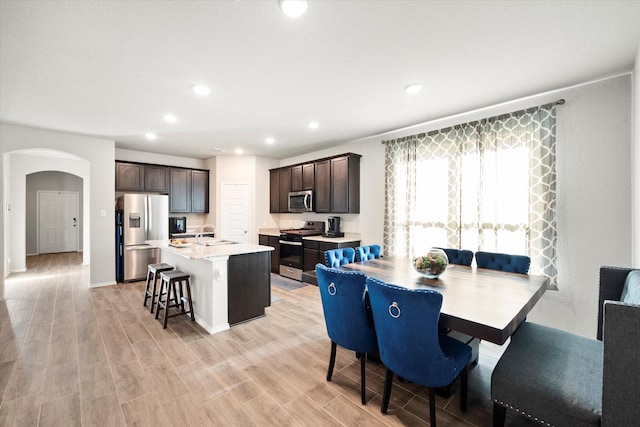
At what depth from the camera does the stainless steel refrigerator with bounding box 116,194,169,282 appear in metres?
5.07

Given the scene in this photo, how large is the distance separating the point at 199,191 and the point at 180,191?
426 mm

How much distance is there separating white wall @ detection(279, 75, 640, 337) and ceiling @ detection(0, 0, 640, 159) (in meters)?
0.26

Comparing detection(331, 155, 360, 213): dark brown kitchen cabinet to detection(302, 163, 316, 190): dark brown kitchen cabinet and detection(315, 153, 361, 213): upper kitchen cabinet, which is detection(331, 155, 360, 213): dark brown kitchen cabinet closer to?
detection(315, 153, 361, 213): upper kitchen cabinet

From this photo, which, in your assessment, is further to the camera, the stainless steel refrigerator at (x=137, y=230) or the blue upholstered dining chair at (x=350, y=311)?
the stainless steel refrigerator at (x=137, y=230)

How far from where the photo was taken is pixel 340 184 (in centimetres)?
489

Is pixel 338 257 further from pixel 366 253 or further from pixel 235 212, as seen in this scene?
pixel 235 212

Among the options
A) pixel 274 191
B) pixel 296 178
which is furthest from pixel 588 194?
pixel 274 191

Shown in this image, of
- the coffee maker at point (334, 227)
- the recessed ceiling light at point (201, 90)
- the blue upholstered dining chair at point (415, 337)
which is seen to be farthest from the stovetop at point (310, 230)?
the blue upholstered dining chair at point (415, 337)

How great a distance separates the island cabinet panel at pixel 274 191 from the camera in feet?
20.8

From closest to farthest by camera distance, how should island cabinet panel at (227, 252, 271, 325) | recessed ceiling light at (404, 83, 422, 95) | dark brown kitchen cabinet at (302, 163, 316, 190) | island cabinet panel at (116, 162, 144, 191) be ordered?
recessed ceiling light at (404, 83, 422, 95) → island cabinet panel at (227, 252, 271, 325) → island cabinet panel at (116, 162, 144, 191) → dark brown kitchen cabinet at (302, 163, 316, 190)

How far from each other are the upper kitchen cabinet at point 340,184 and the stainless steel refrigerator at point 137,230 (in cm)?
328

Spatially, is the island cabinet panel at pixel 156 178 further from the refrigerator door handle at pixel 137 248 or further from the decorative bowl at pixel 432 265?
the decorative bowl at pixel 432 265

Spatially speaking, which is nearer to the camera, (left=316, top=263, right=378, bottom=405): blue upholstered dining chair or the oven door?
(left=316, top=263, right=378, bottom=405): blue upholstered dining chair

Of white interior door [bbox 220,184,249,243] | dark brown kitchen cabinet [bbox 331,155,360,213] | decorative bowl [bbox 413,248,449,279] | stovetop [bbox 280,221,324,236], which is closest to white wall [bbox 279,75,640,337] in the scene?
decorative bowl [bbox 413,248,449,279]
